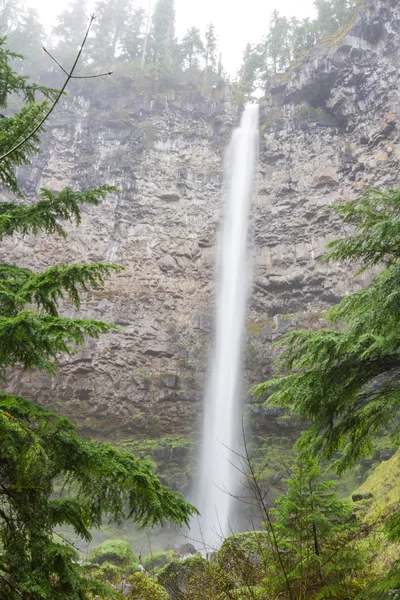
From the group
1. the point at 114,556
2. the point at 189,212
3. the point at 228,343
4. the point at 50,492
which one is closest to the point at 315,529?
the point at 50,492

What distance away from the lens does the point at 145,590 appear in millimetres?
6668

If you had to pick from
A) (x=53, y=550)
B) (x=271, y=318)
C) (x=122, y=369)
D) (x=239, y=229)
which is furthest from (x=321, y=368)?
(x=239, y=229)

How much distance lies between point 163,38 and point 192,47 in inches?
97.2

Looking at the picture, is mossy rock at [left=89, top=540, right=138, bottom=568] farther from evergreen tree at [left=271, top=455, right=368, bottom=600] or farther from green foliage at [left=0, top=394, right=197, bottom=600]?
green foliage at [left=0, top=394, right=197, bottom=600]

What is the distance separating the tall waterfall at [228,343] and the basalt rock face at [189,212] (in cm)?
62

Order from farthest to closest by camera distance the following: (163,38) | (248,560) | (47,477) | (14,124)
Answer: (163,38), (14,124), (248,560), (47,477)

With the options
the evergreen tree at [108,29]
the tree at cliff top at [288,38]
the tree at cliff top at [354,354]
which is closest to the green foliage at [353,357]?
the tree at cliff top at [354,354]

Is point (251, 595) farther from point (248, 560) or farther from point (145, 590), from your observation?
point (145, 590)

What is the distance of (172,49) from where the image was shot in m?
30.7

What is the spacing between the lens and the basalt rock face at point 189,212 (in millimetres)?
18359

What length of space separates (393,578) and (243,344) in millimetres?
17490

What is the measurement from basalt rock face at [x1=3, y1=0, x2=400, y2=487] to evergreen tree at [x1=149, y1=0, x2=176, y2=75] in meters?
3.51

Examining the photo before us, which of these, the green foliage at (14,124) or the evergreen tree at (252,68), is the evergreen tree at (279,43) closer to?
the evergreen tree at (252,68)

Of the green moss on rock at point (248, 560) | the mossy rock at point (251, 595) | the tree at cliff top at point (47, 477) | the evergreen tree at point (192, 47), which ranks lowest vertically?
the mossy rock at point (251, 595)
